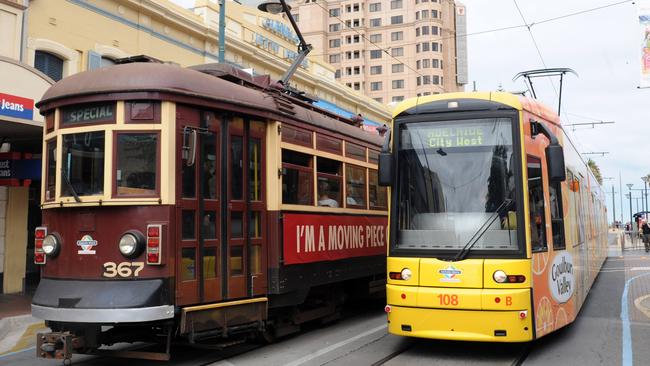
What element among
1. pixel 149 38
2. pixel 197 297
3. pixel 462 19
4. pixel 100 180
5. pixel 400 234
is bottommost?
pixel 197 297

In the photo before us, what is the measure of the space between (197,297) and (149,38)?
12.8 meters

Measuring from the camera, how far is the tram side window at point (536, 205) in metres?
6.79

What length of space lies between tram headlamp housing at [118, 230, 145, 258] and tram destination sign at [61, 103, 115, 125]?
1.22 m

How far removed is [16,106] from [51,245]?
4.69 metres

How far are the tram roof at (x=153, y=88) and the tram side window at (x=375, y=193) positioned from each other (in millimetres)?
3417

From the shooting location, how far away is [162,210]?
599cm

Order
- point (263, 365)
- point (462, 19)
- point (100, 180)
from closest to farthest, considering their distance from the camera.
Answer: point (100, 180) → point (263, 365) → point (462, 19)

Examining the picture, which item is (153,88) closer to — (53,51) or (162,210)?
(162,210)

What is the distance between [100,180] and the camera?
6039 millimetres

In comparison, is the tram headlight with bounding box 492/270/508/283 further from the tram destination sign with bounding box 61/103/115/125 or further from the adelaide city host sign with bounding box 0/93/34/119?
the adelaide city host sign with bounding box 0/93/34/119

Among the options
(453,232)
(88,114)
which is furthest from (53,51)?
(453,232)

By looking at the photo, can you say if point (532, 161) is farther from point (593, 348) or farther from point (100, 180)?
point (100, 180)

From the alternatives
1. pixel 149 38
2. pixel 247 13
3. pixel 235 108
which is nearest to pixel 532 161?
pixel 235 108

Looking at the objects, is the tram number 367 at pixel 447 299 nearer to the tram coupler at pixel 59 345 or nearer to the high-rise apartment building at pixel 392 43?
the tram coupler at pixel 59 345
